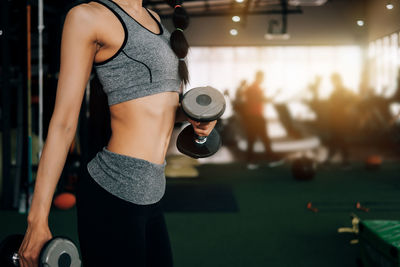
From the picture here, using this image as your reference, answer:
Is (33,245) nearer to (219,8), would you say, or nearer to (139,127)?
(139,127)

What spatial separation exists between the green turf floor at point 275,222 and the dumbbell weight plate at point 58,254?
1.85 metres

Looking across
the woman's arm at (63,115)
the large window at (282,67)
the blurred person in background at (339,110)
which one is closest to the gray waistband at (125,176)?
the woman's arm at (63,115)

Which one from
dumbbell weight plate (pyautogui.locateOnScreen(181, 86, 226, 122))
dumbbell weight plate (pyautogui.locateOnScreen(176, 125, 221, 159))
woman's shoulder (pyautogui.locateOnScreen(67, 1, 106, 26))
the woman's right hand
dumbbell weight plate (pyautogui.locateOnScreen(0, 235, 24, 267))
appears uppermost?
woman's shoulder (pyautogui.locateOnScreen(67, 1, 106, 26))

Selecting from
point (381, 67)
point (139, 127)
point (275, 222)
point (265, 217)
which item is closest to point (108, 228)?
point (139, 127)

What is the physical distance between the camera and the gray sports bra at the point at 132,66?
2.93ft

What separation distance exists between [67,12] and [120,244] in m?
0.53

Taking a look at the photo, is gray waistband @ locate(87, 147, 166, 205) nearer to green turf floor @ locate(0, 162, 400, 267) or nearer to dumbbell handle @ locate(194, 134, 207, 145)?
dumbbell handle @ locate(194, 134, 207, 145)

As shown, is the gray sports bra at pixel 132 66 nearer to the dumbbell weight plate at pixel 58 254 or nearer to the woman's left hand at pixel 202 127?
the woman's left hand at pixel 202 127

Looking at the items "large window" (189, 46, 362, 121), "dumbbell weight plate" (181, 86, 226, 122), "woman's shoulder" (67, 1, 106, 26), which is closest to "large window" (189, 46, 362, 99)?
"large window" (189, 46, 362, 121)

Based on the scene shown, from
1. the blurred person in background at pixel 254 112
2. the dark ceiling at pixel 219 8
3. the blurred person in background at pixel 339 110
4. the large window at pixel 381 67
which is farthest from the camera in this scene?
the dark ceiling at pixel 219 8

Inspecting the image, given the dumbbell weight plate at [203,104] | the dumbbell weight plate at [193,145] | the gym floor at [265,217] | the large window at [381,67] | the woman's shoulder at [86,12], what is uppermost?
the large window at [381,67]

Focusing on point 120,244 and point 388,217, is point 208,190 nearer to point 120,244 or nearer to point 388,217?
point 388,217

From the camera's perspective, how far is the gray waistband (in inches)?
35.2

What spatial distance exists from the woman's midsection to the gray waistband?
2 cm
